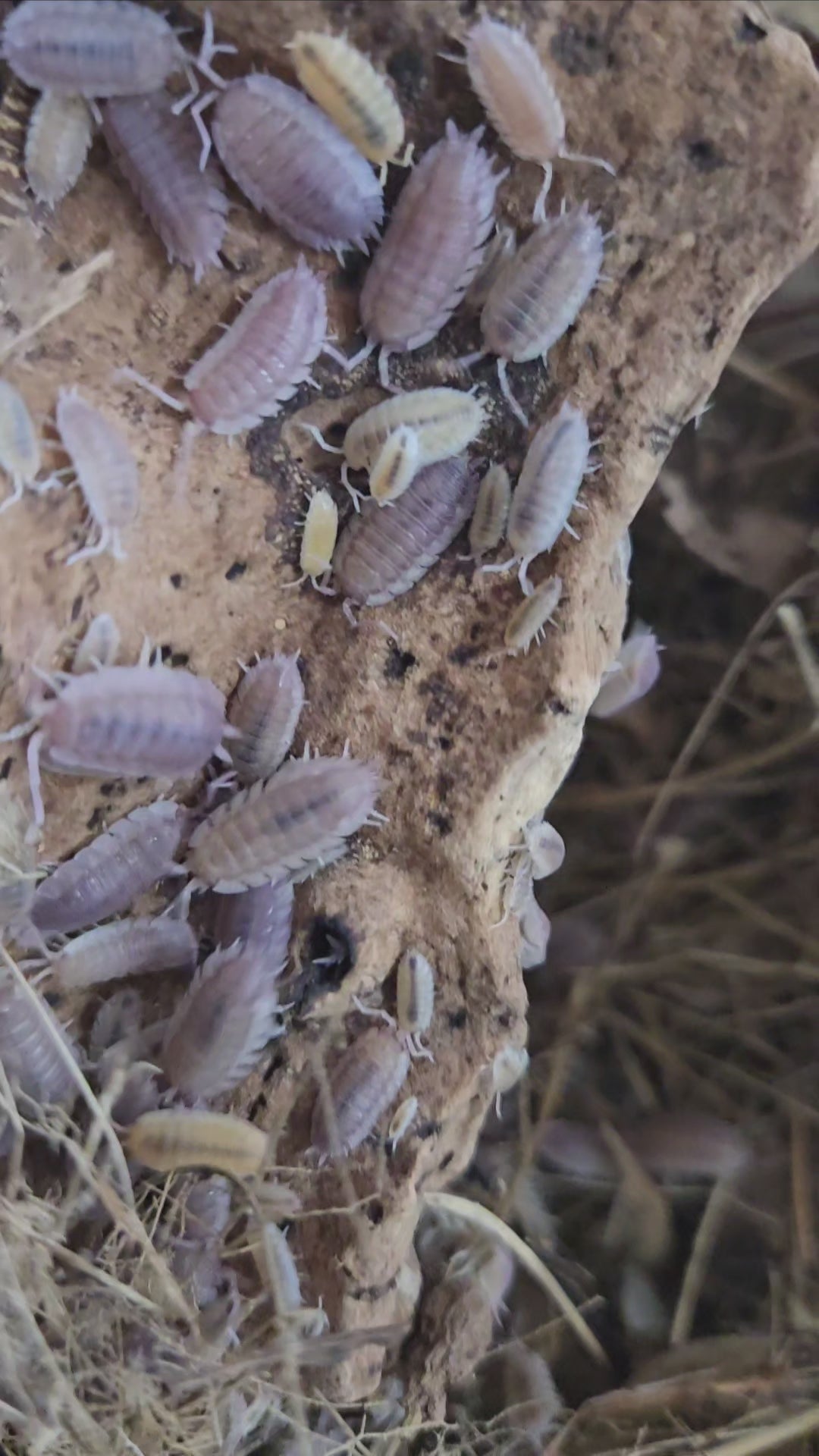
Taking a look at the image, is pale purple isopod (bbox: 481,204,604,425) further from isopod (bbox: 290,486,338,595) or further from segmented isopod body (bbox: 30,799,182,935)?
segmented isopod body (bbox: 30,799,182,935)

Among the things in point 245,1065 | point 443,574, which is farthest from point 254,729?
point 245,1065

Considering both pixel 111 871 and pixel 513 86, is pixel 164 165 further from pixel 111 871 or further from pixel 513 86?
pixel 111 871

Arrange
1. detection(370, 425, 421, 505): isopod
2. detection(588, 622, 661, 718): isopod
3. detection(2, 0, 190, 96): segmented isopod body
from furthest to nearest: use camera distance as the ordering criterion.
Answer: detection(588, 622, 661, 718): isopod → detection(370, 425, 421, 505): isopod → detection(2, 0, 190, 96): segmented isopod body

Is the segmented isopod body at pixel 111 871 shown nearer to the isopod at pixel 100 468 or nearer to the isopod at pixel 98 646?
the isopod at pixel 98 646

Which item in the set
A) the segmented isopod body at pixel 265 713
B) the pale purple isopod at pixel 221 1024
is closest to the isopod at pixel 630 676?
the segmented isopod body at pixel 265 713

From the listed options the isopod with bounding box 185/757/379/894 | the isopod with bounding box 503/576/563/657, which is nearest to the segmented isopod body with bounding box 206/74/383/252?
the isopod with bounding box 503/576/563/657

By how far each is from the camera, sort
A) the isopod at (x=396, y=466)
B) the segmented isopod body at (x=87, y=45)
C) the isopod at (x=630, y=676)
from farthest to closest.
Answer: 1. the isopod at (x=630, y=676)
2. the isopod at (x=396, y=466)
3. the segmented isopod body at (x=87, y=45)

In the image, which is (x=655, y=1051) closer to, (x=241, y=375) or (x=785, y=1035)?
(x=785, y=1035)
